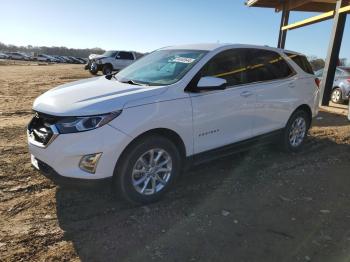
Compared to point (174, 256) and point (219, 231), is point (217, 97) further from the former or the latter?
point (174, 256)

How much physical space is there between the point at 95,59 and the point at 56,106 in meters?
20.3

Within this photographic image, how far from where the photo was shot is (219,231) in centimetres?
369

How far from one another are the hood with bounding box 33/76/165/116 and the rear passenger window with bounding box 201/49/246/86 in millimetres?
874

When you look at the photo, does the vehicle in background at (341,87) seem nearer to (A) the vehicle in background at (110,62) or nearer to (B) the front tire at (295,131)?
(B) the front tire at (295,131)

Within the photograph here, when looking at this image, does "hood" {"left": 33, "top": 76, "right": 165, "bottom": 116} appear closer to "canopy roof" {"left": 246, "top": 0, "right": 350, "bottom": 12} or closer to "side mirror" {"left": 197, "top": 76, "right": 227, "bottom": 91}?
"side mirror" {"left": 197, "top": 76, "right": 227, "bottom": 91}

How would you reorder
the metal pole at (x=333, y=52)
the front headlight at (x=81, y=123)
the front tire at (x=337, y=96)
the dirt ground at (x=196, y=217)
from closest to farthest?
the dirt ground at (x=196, y=217) < the front headlight at (x=81, y=123) < the metal pole at (x=333, y=52) < the front tire at (x=337, y=96)

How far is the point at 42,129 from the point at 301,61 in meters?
4.55

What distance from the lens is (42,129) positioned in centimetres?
387

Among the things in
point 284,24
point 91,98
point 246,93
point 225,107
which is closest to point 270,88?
point 246,93

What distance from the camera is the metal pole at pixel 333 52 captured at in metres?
11.5

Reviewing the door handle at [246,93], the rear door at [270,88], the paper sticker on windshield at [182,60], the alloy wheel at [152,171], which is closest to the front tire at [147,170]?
the alloy wheel at [152,171]

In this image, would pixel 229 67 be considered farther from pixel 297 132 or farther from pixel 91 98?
pixel 297 132

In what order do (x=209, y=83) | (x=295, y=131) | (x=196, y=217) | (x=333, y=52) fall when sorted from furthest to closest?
(x=333, y=52)
(x=295, y=131)
(x=209, y=83)
(x=196, y=217)

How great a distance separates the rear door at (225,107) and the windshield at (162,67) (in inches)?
10.1
